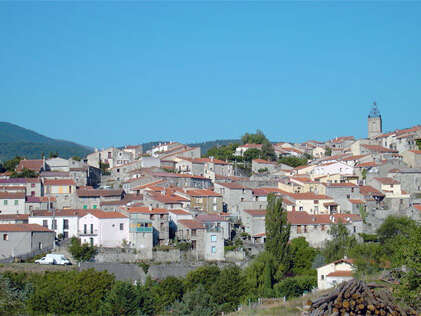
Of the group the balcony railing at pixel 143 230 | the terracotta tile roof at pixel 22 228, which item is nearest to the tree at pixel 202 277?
the balcony railing at pixel 143 230

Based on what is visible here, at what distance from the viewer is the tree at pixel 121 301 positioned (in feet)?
120

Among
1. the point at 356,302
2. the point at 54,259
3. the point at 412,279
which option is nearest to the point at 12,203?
the point at 54,259

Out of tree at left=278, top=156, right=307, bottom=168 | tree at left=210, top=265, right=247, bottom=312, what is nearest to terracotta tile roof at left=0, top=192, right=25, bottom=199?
tree at left=210, top=265, right=247, bottom=312

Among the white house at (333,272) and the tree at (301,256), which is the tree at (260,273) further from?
the white house at (333,272)

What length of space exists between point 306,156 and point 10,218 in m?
44.2

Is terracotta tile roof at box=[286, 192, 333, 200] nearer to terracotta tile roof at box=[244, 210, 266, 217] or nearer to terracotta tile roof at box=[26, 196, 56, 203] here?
terracotta tile roof at box=[244, 210, 266, 217]

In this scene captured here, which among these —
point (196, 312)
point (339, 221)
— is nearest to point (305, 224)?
point (339, 221)

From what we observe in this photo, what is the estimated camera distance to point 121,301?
36.9 meters

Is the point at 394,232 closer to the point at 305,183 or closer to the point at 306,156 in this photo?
the point at 305,183

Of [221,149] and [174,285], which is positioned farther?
[221,149]

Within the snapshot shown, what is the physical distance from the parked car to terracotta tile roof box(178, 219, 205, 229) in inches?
316

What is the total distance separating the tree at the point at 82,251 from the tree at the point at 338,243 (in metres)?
15.4

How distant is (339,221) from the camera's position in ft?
163

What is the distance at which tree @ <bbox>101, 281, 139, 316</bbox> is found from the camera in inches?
1436
